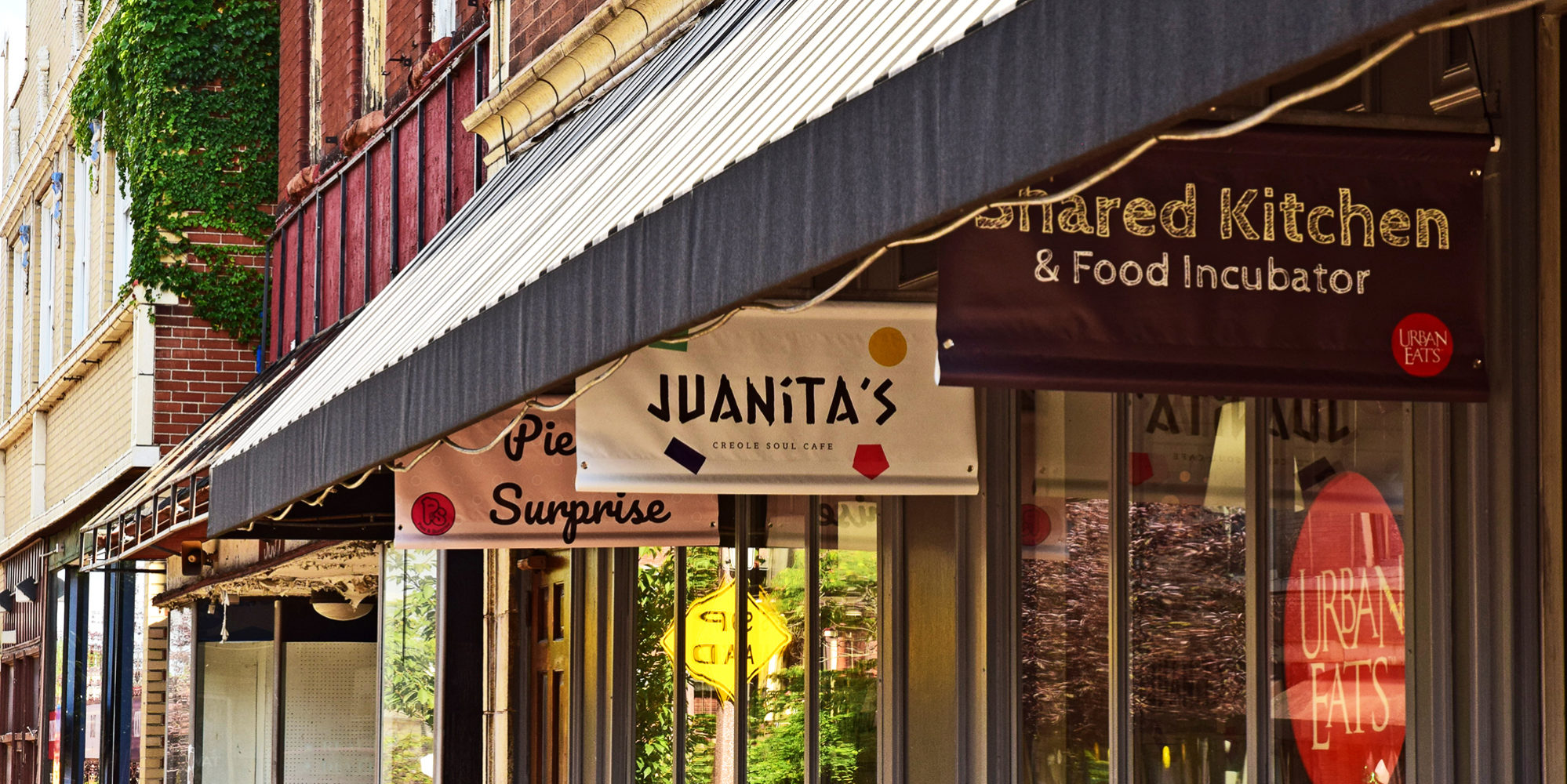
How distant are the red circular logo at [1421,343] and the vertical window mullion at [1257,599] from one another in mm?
888

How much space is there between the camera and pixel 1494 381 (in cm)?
404

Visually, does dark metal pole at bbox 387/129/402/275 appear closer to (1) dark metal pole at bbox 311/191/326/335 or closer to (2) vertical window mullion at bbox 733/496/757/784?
(1) dark metal pole at bbox 311/191/326/335

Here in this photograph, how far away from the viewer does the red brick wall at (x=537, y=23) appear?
9.38 m

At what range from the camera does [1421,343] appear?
396 centimetres

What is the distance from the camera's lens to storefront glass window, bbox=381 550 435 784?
1137 centimetres

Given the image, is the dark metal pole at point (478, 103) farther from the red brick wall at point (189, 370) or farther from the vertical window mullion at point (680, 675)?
the red brick wall at point (189, 370)

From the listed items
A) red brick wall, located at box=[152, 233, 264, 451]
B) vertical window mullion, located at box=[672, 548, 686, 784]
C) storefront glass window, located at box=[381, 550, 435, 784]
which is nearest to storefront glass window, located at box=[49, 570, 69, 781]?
red brick wall, located at box=[152, 233, 264, 451]

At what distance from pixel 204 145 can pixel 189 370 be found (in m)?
1.95

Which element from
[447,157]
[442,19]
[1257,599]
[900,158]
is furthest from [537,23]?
[900,158]

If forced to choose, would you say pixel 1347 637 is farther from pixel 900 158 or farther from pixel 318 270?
pixel 318 270

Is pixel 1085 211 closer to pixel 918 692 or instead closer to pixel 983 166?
pixel 983 166

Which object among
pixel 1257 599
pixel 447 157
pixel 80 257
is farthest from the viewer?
pixel 80 257

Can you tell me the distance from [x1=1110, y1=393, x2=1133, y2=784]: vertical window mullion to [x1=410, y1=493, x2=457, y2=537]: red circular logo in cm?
321

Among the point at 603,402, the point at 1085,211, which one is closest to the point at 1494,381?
the point at 1085,211
